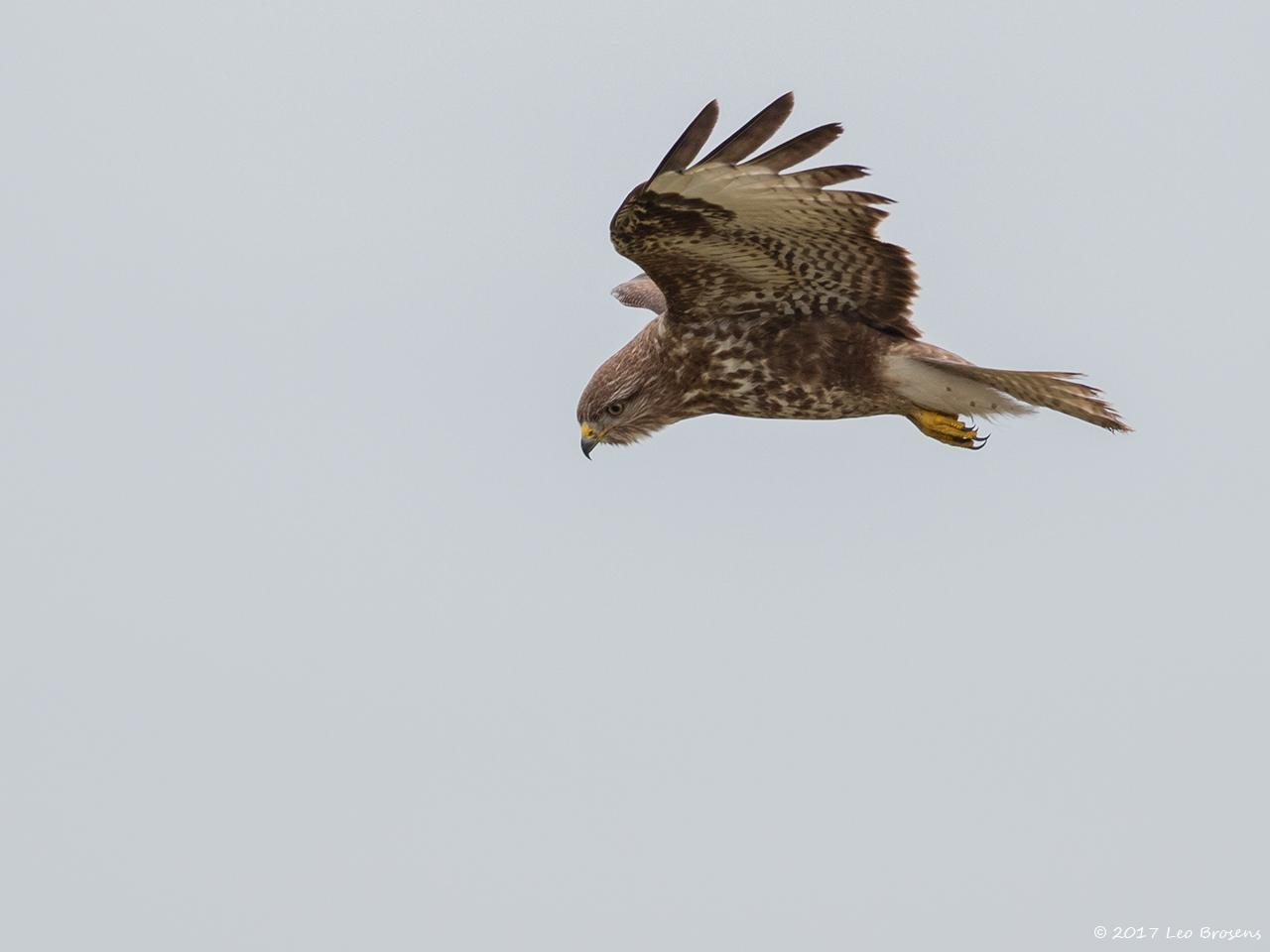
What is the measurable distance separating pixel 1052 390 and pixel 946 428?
65 cm

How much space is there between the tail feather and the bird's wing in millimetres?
2235

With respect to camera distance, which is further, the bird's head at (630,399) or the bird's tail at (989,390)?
the bird's head at (630,399)

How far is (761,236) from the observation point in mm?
9820

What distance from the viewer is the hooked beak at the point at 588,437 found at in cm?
1120

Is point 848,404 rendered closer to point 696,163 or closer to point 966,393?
point 966,393

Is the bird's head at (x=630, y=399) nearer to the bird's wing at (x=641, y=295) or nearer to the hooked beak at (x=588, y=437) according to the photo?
the hooked beak at (x=588, y=437)

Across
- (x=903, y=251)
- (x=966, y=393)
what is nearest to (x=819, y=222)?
(x=903, y=251)

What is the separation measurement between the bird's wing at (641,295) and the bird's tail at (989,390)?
199cm

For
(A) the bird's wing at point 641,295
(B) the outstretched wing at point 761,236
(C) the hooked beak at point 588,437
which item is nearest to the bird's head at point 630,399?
(C) the hooked beak at point 588,437

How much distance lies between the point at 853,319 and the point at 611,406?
A: 137 cm

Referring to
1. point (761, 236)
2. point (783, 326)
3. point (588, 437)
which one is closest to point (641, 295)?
point (588, 437)

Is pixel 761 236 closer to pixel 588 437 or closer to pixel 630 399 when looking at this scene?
pixel 630 399

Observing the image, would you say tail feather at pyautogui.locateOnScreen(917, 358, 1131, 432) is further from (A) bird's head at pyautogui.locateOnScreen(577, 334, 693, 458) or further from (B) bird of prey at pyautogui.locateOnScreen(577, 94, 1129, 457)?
(A) bird's head at pyautogui.locateOnScreen(577, 334, 693, 458)

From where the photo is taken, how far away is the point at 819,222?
9.70m
